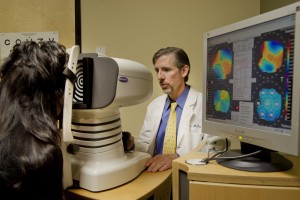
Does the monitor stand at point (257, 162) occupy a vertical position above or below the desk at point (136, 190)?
above

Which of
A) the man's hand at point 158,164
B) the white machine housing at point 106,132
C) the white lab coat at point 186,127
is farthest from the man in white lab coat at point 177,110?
the white machine housing at point 106,132

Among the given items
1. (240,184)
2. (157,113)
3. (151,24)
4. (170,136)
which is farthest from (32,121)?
(151,24)

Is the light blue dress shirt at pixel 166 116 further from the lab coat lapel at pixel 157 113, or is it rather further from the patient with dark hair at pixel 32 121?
the patient with dark hair at pixel 32 121

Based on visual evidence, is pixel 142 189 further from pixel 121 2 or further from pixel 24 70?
pixel 121 2

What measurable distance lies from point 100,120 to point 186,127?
98 centimetres

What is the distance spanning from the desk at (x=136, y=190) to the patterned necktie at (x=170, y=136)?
0.67m

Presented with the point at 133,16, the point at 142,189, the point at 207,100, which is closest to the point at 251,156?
the point at 207,100

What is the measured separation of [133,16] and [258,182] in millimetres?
2416

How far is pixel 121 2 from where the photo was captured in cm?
286

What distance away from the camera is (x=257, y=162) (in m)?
0.87

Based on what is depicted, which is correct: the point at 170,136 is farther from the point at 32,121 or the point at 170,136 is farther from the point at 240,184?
the point at 32,121

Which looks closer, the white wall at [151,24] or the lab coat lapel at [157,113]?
the lab coat lapel at [157,113]

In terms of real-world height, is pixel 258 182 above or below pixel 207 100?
below

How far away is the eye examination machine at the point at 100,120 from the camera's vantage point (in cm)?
93
